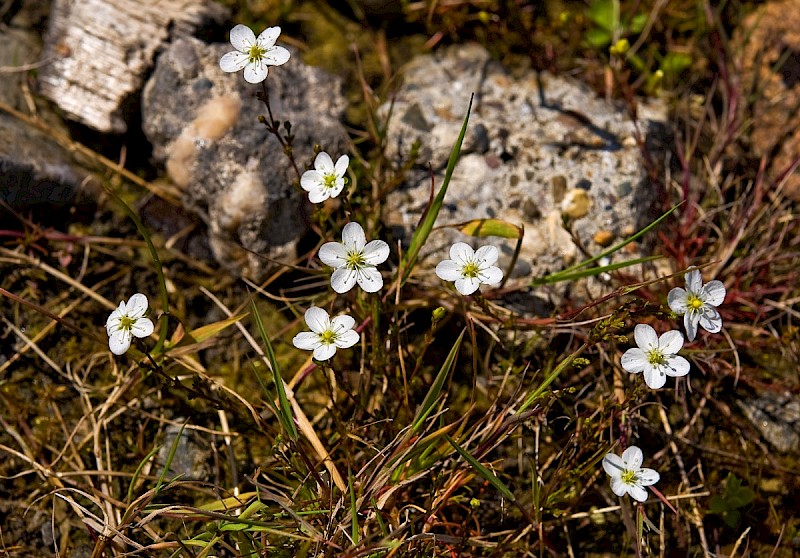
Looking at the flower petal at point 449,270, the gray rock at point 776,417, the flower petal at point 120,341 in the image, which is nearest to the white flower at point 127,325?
the flower petal at point 120,341

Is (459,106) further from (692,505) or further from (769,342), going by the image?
(692,505)

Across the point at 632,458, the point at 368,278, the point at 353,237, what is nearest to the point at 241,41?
the point at 353,237

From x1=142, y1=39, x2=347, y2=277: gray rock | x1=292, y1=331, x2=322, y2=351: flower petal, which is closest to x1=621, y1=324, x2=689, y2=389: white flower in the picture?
x1=292, y1=331, x2=322, y2=351: flower petal

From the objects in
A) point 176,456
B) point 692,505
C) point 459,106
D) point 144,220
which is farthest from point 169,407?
point 692,505

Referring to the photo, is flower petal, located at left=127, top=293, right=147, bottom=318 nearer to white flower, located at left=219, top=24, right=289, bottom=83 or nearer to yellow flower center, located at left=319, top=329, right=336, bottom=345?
yellow flower center, located at left=319, top=329, right=336, bottom=345

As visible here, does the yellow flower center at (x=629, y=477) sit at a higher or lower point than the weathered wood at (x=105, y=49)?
lower

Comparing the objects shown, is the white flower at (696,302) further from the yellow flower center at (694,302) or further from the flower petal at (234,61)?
the flower petal at (234,61)

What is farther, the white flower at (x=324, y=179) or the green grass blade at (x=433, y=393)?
the white flower at (x=324, y=179)
